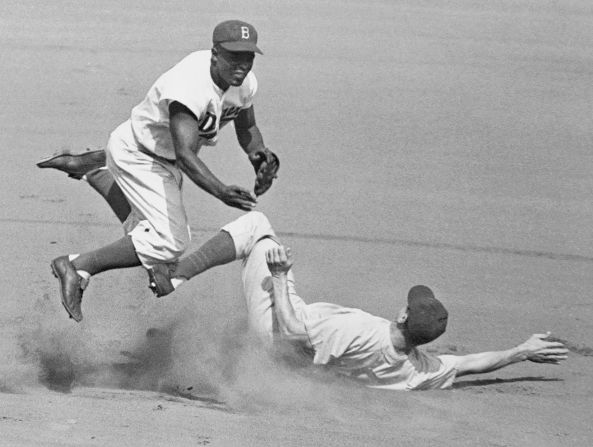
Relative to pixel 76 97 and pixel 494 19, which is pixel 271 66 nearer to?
pixel 76 97

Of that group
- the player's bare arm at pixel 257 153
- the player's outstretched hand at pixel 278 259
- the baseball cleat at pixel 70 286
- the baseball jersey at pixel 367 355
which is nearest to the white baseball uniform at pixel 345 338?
the baseball jersey at pixel 367 355

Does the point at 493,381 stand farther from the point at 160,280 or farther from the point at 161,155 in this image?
the point at 161,155

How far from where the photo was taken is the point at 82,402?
616cm

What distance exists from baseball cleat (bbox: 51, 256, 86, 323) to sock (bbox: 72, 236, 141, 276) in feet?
0.20

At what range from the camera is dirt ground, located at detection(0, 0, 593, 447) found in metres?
6.39

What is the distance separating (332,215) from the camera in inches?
382

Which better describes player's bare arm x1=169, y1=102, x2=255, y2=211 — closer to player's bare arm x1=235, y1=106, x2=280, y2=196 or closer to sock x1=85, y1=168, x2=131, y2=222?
player's bare arm x1=235, y1=106, x2=280, y2=196

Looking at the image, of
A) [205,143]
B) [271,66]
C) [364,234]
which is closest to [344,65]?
[271,66]

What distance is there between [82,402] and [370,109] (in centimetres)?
647

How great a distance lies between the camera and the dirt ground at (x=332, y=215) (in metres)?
6.39

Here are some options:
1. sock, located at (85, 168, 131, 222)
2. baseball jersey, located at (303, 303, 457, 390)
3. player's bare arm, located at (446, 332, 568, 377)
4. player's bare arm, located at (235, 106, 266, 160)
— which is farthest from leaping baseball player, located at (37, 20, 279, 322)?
player's bare arm, located at (446, 332, 568, 377)

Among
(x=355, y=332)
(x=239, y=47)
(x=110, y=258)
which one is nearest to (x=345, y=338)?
(x=355, y=332)

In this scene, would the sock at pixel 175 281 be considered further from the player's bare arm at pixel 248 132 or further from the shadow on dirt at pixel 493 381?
the shadow on dirt at pixel 493 381

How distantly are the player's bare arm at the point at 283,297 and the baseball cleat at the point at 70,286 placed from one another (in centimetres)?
104
